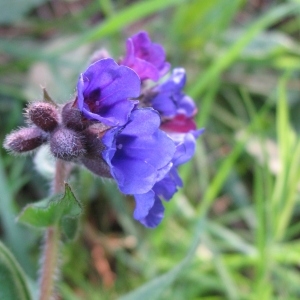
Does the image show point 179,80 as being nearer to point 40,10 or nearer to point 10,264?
point 10,264

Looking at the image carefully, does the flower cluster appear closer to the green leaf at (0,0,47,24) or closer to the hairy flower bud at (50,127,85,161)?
the hairy flower bud at (50,127,85,161)

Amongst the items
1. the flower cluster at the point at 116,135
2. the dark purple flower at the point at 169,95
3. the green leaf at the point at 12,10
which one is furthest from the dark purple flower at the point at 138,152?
the green leaf at the point at 12,10

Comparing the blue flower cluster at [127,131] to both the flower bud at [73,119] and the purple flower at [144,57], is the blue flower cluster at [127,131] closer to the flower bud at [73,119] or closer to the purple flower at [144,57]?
the flower bud at [73,119]

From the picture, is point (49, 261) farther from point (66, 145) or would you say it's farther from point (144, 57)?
point (144, 57)

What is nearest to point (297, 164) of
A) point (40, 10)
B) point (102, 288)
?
point (102, 288)

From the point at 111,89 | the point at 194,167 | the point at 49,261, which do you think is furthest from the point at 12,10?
the point at 111,89

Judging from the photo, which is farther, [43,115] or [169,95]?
[169,95]
